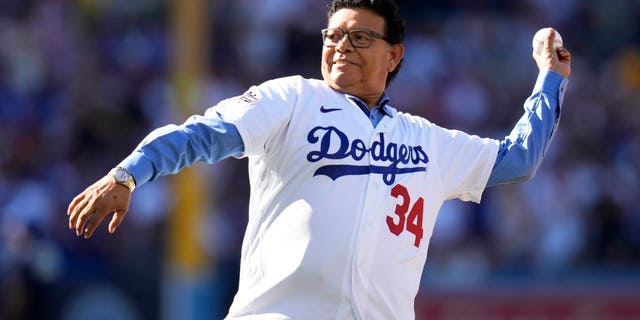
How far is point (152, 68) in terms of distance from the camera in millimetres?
13602

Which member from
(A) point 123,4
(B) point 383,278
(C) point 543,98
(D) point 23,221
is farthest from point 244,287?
(A) point 123,4

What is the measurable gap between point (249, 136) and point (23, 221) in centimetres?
728

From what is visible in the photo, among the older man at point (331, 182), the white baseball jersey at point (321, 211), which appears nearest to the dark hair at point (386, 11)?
the older man at point (331, 182)

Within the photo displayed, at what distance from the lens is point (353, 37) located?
16.9 ft

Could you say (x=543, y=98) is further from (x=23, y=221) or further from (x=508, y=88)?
(x=508, y=88)

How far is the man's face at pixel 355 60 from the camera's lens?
5.14 meters

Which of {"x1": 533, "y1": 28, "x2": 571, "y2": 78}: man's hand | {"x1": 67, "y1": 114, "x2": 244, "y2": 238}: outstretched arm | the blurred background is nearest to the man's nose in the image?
{"x1": 67, "y1": 114, "x2": 244, "y2": 238}: outstretched arm

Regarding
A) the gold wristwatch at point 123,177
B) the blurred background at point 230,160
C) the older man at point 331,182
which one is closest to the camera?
the gold wristwatch at point 123,177

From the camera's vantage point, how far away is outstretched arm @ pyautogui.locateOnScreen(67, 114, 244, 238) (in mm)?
4230

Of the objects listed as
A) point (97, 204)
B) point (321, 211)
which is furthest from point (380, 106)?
point (97, 204)

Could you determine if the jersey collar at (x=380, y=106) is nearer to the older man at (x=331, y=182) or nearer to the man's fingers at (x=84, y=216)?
the older man at (x=331, y=182)

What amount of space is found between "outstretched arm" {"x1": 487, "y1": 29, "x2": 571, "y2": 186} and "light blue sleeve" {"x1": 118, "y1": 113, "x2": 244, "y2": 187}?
1.31 metres

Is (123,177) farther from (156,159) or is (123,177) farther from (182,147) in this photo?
(182,147)

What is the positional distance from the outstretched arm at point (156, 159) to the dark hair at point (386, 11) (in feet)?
2.94
